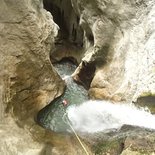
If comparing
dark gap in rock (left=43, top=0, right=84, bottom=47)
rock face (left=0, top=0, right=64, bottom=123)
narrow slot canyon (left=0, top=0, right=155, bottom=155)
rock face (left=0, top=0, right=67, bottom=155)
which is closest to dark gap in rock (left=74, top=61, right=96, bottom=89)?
narrow slot canyon (left=0, top=0, right=155, bottom=155)

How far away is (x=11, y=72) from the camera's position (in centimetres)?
998

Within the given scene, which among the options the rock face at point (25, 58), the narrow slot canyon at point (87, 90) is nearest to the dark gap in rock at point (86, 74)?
the narrow slot canyon at point (87, 90)

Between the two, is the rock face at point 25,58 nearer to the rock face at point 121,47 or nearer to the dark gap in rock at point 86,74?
the rock face at point 121,47

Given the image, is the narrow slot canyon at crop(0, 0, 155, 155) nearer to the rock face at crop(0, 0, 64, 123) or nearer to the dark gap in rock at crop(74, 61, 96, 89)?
the rock face at crop(0, 0, 64, 123)

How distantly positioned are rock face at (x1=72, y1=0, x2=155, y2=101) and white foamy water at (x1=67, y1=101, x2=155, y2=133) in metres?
0.42

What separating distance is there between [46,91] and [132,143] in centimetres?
443

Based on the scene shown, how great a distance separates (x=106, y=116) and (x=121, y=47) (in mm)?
2665

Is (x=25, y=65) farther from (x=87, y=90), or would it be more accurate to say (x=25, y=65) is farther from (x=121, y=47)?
(x=87, y=90)

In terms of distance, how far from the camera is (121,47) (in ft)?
38.5

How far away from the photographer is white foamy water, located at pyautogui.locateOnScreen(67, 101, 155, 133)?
986cm

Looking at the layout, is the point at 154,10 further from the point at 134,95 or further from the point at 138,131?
the point at 138,131

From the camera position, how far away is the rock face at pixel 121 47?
34.3ft

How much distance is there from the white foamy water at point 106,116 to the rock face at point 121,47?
417mm

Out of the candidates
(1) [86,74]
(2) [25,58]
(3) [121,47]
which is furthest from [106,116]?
(1) [86,74]
